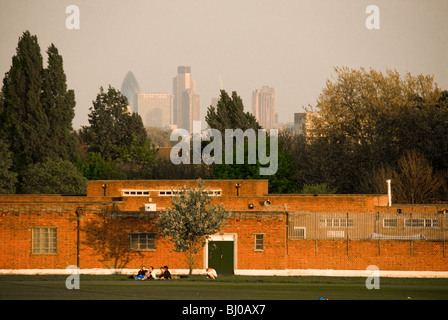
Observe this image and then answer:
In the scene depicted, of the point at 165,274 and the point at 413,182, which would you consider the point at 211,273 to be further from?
the point at 413,182

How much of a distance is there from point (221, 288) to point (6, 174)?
46989mm

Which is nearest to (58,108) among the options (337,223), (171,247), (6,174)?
(6,174)

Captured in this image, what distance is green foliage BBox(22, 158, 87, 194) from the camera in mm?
77812

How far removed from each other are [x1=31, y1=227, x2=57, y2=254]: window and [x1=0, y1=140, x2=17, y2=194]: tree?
33555 mm

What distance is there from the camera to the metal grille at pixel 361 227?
43.3 m

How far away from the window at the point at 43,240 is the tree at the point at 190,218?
22.9 feet

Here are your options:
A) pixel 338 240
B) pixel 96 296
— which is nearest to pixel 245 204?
pixel 338 240

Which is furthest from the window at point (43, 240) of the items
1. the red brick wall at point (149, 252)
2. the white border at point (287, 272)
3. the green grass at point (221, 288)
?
the green grass at point (221, 288)

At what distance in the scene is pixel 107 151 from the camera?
10075cm

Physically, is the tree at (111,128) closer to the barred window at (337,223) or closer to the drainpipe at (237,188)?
the drainpipe at (237,188)

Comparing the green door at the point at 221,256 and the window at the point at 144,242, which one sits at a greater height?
the window at the point at 144,242

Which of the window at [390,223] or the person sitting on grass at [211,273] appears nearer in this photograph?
the person sitting on grass at [211,273]

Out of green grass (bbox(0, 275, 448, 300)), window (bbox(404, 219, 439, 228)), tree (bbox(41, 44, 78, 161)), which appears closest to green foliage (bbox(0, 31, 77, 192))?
tree (bbox(41, 44, 78, 161))

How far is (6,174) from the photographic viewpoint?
7500cm
